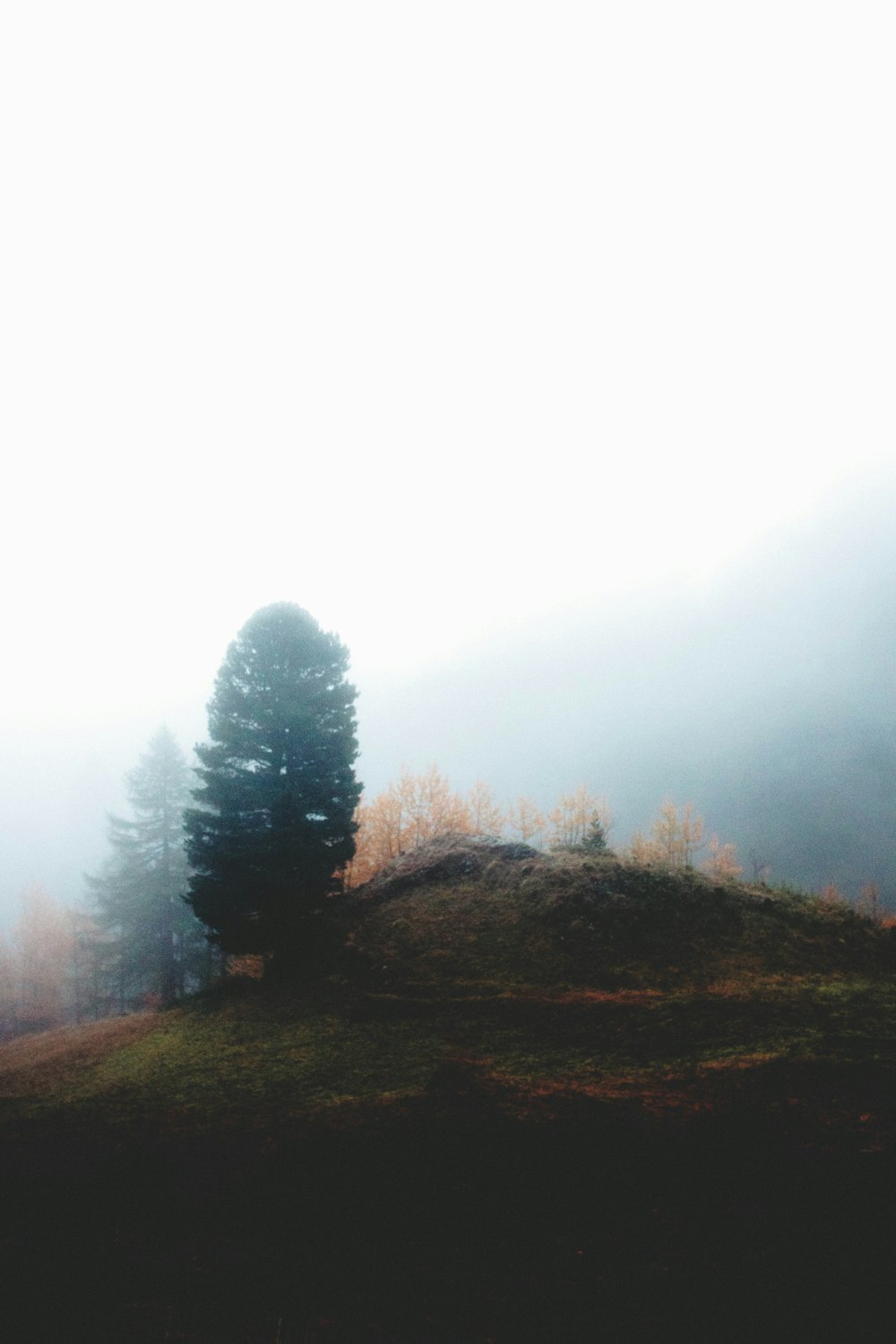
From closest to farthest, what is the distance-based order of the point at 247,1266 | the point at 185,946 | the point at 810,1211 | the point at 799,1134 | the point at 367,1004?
the point at 810,1211 → the point at 247,1266 → the point at 799,1134 → the point at 367,1004 → the point at 185,946

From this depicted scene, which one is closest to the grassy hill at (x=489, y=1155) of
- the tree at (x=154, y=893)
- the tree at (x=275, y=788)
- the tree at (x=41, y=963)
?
the tree at (x=275, y=788)

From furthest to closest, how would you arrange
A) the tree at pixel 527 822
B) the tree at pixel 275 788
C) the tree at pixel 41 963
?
the tree at pixel 527 822, the tree at pixel 41 963, the tree at pixel 275 788

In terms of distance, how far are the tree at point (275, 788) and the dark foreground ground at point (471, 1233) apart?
8025 millimetres

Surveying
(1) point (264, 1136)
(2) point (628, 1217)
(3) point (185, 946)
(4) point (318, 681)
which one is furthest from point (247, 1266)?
(3) point (185, 946)

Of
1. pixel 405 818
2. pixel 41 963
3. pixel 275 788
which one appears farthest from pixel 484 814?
pixel 41 963

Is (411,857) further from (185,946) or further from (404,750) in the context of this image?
(404,750)

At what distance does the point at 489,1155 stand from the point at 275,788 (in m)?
12.2

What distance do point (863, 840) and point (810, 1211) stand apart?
5949 inches

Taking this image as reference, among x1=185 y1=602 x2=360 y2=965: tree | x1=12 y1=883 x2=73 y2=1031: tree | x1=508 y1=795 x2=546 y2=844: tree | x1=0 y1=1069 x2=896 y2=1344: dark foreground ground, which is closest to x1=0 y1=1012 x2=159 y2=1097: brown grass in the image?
x1=185 y1=602 x2=360 y2=965: tree

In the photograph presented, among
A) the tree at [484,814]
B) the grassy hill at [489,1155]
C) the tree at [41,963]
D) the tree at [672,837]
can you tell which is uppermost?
the tree at [484,814]

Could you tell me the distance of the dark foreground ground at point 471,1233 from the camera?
15.4ft

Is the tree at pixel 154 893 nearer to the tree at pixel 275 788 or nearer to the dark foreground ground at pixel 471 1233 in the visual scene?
the tree at pixel 275 788

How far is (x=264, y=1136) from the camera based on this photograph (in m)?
8.11

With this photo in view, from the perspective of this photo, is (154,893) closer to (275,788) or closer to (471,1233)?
(275,788)
